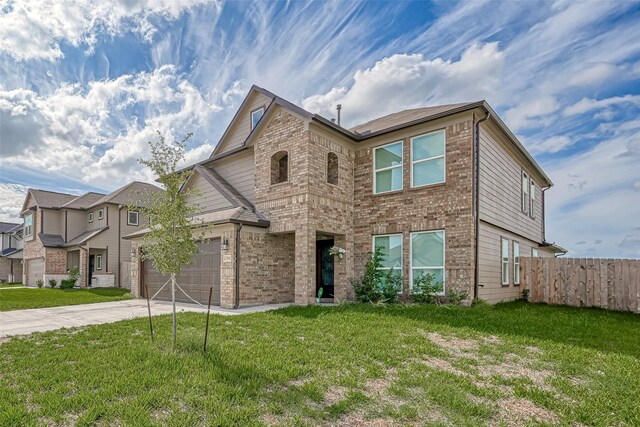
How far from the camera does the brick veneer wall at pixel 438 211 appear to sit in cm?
1073

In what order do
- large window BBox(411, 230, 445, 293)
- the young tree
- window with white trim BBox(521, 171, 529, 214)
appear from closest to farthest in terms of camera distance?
the young tree < large window BBox(411, 230, 445, 293) < window with white trim BBox(521, 171, 529, 214)

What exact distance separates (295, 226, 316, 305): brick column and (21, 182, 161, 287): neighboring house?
16137mm

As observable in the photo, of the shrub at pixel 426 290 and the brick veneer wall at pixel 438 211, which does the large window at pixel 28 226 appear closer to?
the brick veneer wall at pixel 438 211

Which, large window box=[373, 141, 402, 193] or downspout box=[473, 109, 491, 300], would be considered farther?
large window box=[373, 141, 402, 193]

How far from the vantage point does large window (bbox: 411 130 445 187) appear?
11500 millimetres

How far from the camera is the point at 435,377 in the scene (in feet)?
16.3

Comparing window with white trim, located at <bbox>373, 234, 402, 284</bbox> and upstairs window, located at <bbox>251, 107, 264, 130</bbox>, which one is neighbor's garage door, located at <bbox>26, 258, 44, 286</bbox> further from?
window with white trim, located at <bbox>373, 234, 402, 284</bbox>

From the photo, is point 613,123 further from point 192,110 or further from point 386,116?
point 192,110

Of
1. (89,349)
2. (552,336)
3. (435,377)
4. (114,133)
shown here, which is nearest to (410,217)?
(552,336)

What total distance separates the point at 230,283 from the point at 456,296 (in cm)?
688

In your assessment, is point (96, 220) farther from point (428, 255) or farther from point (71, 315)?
point (428, 255)

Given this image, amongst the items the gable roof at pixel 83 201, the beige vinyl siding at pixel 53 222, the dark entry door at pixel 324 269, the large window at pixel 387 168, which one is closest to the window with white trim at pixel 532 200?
the large window at pixel 387 168

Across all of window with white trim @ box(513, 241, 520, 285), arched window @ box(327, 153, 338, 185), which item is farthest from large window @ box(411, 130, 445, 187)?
window with white trim @ box(513, 241, 520, 285)

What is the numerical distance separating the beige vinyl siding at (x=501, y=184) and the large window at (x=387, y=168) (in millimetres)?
2576
